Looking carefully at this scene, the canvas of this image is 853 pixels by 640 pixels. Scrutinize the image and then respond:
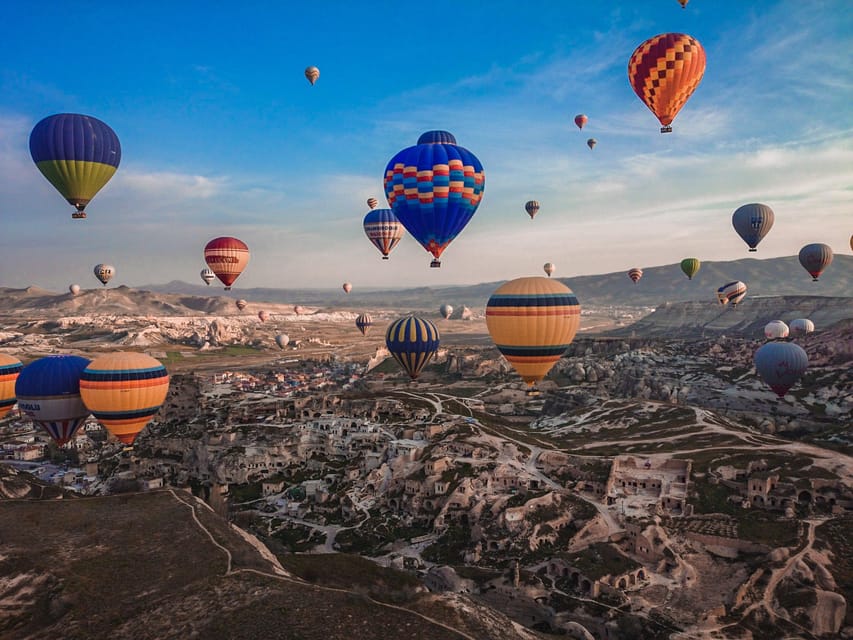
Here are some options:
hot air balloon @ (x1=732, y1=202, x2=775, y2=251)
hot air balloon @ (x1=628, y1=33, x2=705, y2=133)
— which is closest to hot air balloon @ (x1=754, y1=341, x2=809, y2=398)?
hot air balloon @ (x1=732, y1=202, x2=775, y2=251)

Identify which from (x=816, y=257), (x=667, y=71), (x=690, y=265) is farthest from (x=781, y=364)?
(x=690, y=265)

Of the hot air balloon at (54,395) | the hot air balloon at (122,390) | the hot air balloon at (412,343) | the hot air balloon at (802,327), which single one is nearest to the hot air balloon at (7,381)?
the hot air balloon at (54,395)

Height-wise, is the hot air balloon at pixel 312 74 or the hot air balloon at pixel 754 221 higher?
the hot air balloon at pixel 312 74

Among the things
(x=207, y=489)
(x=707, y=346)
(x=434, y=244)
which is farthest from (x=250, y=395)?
(x=707, y=346)

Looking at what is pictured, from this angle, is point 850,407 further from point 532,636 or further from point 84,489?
point 84,489

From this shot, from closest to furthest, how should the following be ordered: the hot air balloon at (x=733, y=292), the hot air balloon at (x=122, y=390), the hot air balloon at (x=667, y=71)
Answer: the hot air balloon at (x=122, y=390)
the hot air balloon at (x=667, y=71)
the hot air balloon at (x=733, y=292)

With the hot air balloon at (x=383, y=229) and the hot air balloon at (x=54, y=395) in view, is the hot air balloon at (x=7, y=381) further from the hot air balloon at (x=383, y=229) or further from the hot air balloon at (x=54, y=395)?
the hot air balloon at (x=383, y=229)

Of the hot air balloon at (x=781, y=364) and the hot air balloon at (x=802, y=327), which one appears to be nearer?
the hot air balloon at (x=781, y=364)
